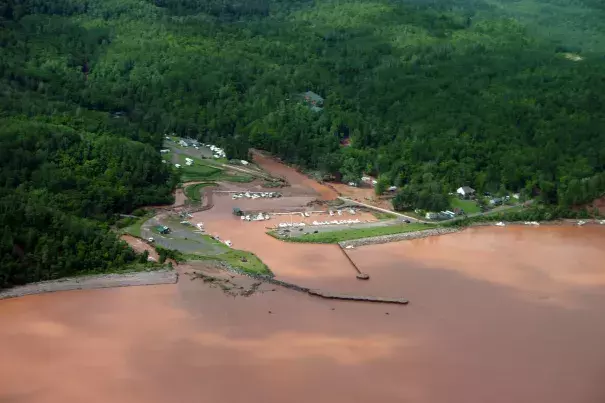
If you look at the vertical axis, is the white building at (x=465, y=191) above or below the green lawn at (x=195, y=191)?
above

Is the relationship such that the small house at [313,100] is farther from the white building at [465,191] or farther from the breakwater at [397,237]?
the breakwater at [397,237]

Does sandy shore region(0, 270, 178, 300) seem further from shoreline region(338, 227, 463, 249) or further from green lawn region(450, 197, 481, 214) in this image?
green lawn region(450, 197, 481, 214)

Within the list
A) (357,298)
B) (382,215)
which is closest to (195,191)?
(382,215)

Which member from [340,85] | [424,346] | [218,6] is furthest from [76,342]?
[218,6]

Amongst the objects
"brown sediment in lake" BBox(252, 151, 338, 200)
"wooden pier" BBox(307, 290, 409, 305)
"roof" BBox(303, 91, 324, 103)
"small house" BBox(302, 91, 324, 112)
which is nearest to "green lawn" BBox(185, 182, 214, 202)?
"brown sediment in lake" BBox(252, 151, 338, 200)

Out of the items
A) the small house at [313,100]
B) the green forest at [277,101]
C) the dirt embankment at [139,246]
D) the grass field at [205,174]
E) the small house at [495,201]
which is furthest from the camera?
the small house at [313,100]

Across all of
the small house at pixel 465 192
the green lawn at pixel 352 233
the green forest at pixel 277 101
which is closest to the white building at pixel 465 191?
the small house at pixel 465 192
